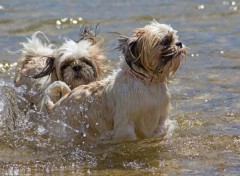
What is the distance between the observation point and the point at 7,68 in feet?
37.2

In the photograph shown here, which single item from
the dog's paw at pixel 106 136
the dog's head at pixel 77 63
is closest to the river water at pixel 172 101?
the dog's paw at pixel 106 136

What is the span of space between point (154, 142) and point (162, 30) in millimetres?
1223

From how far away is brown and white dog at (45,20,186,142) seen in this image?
7441 mm

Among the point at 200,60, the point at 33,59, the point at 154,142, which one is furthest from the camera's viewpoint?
the point at 200,60

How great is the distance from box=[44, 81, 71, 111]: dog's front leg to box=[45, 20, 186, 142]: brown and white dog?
0.23 m

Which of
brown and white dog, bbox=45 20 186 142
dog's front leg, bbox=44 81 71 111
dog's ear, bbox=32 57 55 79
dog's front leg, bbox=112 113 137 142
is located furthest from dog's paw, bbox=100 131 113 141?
dog's ear, bbox=32 57 55 79

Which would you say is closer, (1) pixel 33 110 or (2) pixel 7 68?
(1) pixel 33 110

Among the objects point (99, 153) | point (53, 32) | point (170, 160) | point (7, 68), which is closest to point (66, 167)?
point (99, 153)

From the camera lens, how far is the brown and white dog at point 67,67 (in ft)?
28.0

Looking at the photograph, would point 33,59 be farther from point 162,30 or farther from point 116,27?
point 116,27

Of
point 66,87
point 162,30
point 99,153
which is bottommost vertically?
point 99,153

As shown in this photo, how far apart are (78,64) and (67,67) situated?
0.16m

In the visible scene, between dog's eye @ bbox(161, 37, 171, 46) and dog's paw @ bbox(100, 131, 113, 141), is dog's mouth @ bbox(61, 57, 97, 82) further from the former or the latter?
dog's eye @ bbox(161, 37, 171, 46)

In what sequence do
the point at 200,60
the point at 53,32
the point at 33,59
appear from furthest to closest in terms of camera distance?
the point at 53,32
the point at 200,60
the point at 33,59
